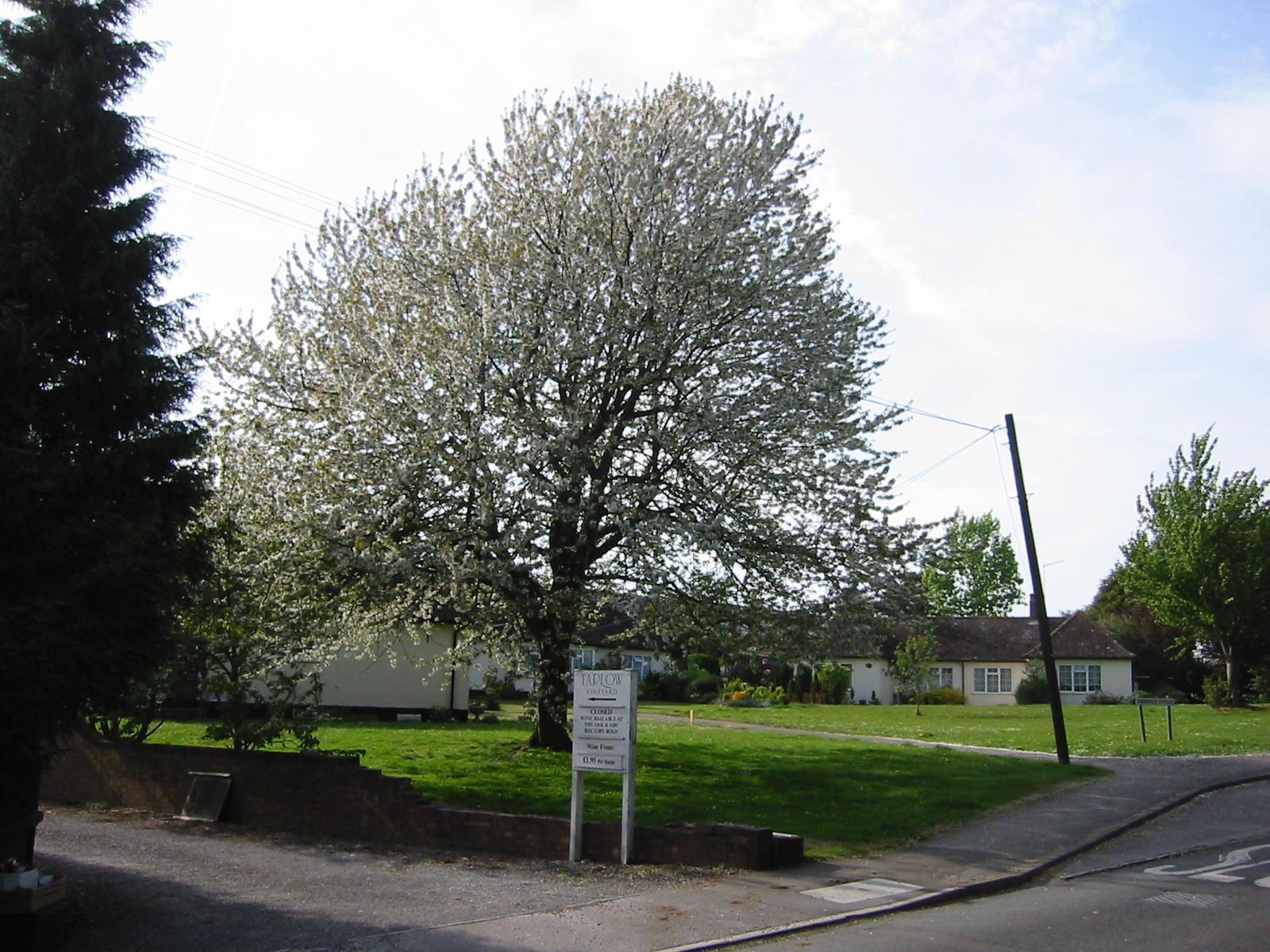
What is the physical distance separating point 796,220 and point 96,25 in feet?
40.8

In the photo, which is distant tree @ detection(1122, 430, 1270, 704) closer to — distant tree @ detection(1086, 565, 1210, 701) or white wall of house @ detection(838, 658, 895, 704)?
distant tree @ detection(1086, 565, 1210, 701)

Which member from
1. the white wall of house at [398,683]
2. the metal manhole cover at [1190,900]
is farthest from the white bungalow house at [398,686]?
the metal manhole cover at [1190,900]

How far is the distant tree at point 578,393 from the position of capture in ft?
55.1

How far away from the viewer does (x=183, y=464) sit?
34.7ft

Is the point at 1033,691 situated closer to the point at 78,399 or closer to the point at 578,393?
the point at 578,393

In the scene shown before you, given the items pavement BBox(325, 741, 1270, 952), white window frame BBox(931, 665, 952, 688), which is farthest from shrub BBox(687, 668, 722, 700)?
pavement BBox(325, 741, 1270, 952)

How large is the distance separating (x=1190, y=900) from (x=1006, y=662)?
55.0 m

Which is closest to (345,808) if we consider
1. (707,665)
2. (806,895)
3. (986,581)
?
(806,895)

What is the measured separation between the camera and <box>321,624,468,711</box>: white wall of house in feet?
108

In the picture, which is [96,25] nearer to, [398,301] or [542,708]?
[398,301]

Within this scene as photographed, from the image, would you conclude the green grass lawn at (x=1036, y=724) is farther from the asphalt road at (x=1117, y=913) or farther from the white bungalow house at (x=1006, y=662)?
the asphalt road at (x=1117, y=913)

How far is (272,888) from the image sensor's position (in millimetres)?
11008

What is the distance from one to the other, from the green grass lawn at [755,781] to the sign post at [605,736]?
6.25 feet

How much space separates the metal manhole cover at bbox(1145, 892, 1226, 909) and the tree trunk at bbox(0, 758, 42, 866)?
10071 millimetres
